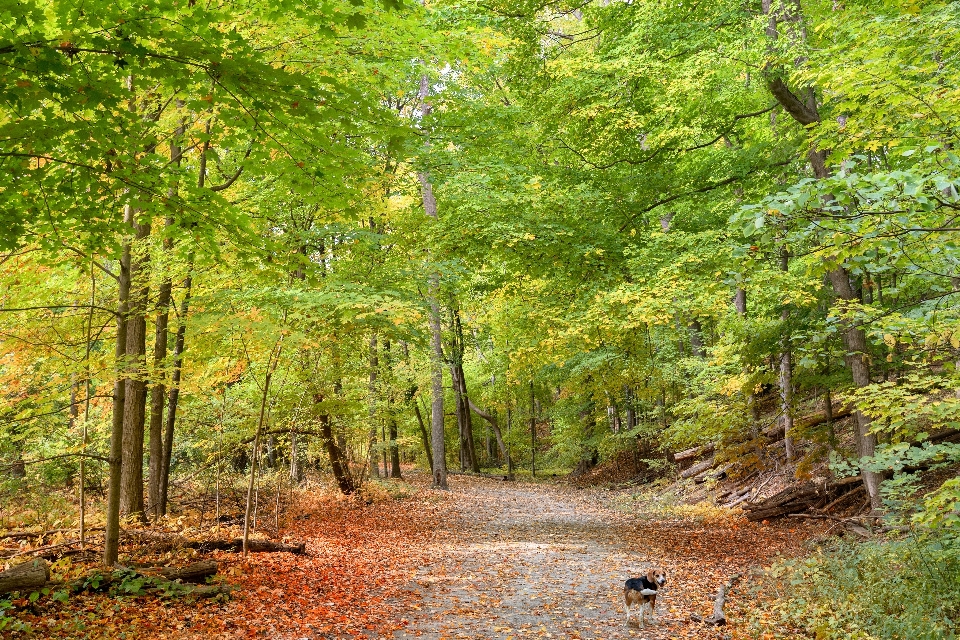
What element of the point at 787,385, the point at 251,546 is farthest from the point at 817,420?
the point at 251,546

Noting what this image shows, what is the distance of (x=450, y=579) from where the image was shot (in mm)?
9078

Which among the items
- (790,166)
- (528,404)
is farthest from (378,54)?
→ (528,404)

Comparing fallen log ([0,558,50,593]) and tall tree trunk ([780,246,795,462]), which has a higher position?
tall tree trunk ([780,246,795,462])

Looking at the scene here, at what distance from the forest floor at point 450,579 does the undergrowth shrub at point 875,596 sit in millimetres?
522

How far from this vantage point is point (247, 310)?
1000 centimetres

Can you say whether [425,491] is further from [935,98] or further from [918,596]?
[935,98]

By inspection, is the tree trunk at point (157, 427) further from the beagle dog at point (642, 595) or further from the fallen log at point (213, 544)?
the beagle dog at point (642, 595)

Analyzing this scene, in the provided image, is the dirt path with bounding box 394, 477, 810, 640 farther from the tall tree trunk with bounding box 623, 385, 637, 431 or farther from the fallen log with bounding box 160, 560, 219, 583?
the tall tree trunk with bounding box 623, 385, 637, 431

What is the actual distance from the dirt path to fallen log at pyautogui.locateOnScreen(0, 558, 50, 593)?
359 centimetres

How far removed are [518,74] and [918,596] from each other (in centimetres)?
969

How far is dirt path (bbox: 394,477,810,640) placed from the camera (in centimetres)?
685

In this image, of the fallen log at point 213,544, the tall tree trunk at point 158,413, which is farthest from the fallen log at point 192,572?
the tall tree trunk at point 158,413

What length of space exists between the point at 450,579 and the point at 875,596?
5.25 m

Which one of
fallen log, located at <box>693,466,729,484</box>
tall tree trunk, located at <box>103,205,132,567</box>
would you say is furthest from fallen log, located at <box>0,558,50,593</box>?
fallen log, located at <box>693,466,729,484</box>
